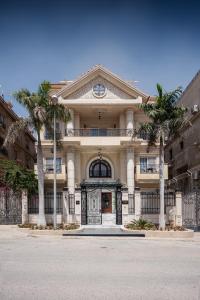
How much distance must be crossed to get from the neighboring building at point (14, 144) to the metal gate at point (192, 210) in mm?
20790

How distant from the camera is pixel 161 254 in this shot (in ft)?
44.5

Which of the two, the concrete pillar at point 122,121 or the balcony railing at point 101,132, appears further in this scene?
the concrete pillar at point 122,121

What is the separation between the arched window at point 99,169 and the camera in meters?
33.8

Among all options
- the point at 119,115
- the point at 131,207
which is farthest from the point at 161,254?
the point at 119,115

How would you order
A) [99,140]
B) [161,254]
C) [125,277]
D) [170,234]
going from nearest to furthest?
1. [125,277]
2. [161,254]
3. [170,234]
4. [99,140]

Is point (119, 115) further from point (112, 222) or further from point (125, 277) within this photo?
point (125, 277)

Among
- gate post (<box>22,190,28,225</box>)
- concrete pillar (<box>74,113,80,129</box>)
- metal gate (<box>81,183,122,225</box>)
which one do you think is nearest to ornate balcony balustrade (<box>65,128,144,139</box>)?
concrete pillar (<box>74,113,80,129</box>)

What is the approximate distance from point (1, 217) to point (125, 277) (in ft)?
59.9

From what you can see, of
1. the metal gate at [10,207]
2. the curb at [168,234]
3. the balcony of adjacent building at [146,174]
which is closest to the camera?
the curb at [168,234]

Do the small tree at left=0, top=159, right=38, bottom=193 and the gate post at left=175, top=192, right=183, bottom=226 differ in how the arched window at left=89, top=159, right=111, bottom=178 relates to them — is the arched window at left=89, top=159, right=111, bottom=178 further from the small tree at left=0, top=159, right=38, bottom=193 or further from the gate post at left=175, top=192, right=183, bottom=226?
the gate post at left=175, top=192, right=183, bottom=226

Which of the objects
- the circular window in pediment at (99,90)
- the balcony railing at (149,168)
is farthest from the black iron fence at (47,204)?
the circular window in pediment at (99,90)

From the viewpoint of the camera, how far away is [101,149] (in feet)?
107

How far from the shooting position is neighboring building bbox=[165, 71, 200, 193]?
3459cm

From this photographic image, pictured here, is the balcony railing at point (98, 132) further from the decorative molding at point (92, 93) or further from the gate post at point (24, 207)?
the gate post at point (24, 207)
